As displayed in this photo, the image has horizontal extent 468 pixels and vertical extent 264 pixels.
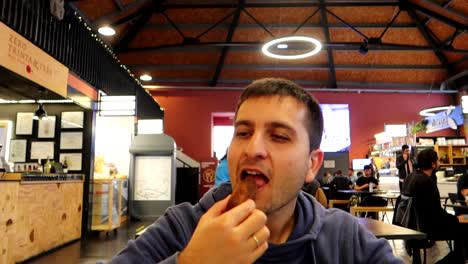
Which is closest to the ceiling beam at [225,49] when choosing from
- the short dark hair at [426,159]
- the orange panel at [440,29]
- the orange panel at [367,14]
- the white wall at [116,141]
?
the orange panel at [367,14]

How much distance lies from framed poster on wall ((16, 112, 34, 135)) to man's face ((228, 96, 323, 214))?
7.49 m

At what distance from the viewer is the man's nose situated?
96 centimetres

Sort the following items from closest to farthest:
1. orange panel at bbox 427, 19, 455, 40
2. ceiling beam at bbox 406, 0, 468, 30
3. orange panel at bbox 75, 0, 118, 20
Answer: orange panel at bbox 75, 0, 118, 20
ceiling beam at bbox 406, 0, 468, 30
orange panel at bbox 427, 19, 455, 40

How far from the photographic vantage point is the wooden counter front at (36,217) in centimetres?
423

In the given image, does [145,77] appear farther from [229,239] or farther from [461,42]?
[229,239]

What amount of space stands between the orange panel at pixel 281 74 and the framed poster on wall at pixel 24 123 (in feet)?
25.3

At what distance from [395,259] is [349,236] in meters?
0.14

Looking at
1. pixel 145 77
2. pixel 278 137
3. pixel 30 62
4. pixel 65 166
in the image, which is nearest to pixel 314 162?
pixel 278 137

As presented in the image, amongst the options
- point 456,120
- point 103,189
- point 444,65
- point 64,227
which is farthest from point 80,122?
point 444,65

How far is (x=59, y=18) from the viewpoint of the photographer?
18.5ft

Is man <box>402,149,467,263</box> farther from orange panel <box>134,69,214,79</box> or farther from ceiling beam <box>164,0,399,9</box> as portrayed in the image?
orange panel <box>134,69,214,79</box>

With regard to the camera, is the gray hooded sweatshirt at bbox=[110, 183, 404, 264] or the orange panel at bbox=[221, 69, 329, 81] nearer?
the gray hooded sweatshirt at bbox=[110, 183, 404, 264]

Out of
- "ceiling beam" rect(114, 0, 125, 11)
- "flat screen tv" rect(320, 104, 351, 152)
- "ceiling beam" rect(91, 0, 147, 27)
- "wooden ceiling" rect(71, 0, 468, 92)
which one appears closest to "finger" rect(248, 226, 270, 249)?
"wooden ceiling" rect(71, 0, 468, 92)

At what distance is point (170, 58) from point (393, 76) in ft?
27.1
